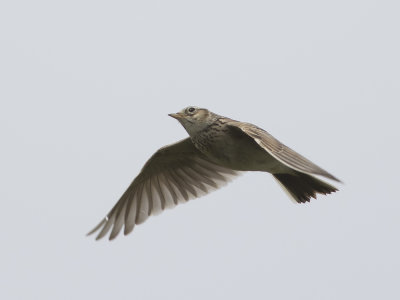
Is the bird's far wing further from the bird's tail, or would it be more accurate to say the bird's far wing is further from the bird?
the bird's tail

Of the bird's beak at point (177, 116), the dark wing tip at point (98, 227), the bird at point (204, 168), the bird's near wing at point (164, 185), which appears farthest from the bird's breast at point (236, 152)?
the dark wing tip at point (98, 227)

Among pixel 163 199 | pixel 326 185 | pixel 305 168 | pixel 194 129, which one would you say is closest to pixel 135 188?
pixel 163 199

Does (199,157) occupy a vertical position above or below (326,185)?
above

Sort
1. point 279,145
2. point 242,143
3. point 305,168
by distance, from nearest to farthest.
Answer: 1. point 305,168
2. point 279,145
3. point 242,143

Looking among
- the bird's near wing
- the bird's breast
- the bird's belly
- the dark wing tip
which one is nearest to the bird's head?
the bird's breast

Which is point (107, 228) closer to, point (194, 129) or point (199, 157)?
point (199, 157)

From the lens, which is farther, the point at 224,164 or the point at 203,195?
the point at 203,195
